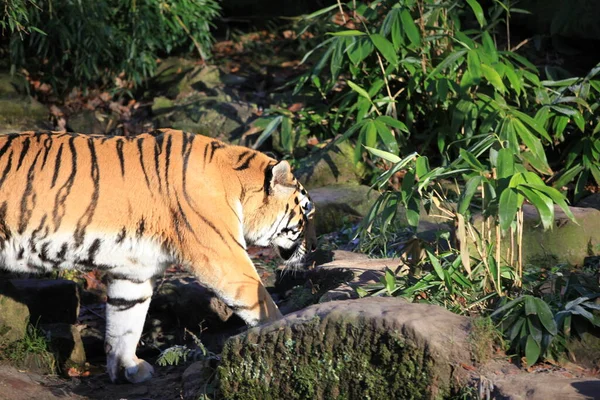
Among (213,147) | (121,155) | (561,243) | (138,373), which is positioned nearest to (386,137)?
(561,243)

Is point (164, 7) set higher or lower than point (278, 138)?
higher

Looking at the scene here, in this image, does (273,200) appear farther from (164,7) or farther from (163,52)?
(163,52)

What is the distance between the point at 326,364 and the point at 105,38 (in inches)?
261

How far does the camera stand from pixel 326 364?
3770mm

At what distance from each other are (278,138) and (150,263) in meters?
4.10

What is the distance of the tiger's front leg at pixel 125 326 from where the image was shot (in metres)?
5.07

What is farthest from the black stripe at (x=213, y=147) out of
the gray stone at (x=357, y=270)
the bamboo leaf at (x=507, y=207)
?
the bamboo leaf at (x=507, y=207)

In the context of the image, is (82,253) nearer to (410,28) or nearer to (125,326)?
(125,326)

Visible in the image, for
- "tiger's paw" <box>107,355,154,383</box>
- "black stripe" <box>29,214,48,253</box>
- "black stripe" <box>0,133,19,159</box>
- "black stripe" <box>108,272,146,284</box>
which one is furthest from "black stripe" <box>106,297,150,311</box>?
"black stripe" <box>0,133,19,159</box>

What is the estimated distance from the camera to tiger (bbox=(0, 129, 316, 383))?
182 inches

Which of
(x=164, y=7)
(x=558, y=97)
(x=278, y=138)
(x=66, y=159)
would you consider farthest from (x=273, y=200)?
(x=164, y=7)

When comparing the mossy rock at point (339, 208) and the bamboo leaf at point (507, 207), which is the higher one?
the bamboo leaf at point (507, 207)

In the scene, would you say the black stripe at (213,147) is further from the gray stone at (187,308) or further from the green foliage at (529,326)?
the green foliage at (529,326)

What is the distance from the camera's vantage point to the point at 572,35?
9.12 meters
